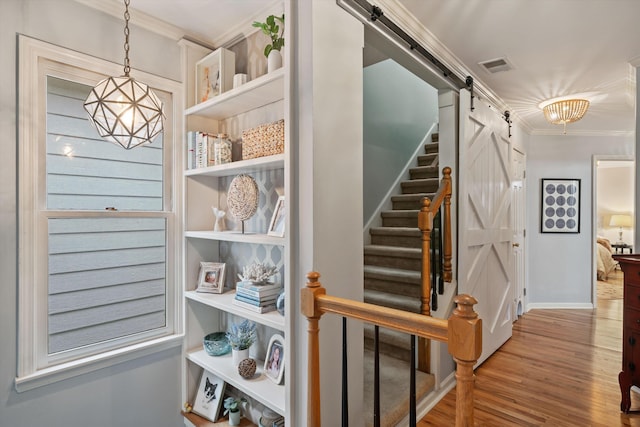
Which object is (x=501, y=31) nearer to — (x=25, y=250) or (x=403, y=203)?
(x=403, y=203)

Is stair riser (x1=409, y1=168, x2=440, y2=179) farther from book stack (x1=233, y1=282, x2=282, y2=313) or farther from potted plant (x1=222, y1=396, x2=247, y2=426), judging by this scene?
potted plant (x1=222, y1=396, x2=247, y2=426)

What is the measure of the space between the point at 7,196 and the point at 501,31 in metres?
3.02

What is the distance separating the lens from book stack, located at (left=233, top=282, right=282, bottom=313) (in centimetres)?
177

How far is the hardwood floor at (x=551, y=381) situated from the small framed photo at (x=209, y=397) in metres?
1.34

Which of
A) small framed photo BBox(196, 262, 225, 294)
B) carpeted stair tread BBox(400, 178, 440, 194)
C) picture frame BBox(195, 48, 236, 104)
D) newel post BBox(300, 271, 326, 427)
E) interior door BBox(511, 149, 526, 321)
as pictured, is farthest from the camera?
interior door BBox(511, 149, 526, 321)

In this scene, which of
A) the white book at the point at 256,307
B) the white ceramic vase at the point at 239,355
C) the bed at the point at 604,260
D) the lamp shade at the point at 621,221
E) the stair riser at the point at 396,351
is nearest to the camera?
the white book at the point at 256,307

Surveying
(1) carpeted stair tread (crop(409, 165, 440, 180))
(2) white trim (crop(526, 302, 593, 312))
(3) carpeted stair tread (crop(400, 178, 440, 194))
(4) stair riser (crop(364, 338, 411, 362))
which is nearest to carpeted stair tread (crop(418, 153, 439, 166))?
(1) carpeted stair tread (crop(409, 165, 440, 180))

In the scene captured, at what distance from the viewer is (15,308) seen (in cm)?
162

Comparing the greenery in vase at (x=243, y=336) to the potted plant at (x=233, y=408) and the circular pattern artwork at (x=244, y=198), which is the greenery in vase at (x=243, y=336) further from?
the circular pattern artwork at (x=244, y=198)

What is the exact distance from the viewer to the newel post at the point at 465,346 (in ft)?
3.02

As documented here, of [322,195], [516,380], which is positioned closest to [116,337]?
[322,195]

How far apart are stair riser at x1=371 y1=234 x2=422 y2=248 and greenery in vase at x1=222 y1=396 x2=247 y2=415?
2041 mm

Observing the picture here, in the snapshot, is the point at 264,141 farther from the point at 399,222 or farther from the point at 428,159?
the point at 428,159

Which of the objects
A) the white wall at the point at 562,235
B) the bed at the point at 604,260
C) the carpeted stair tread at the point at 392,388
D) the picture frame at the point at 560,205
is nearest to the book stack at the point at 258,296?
the carpeted stair tread at the point at 392,388
